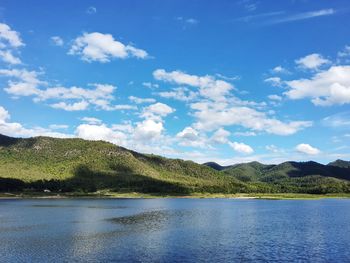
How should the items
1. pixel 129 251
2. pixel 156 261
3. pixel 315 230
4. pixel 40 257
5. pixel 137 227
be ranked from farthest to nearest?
pixel 137 227, pixel 315 230, pixel 129 251, pixel 40 257, pixel 156 261

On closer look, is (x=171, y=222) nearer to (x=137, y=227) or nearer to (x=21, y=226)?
(x=137, y=227)

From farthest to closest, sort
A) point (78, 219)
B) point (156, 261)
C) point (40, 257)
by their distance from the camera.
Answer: point (78, 219) < point (40, 257) < point (156, 261)

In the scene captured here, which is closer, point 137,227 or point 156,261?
point 156,261

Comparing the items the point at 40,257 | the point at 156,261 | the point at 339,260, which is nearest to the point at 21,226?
the point at 40,257

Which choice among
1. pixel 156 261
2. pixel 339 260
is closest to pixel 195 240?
pixel 156 261

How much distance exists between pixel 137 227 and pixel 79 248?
34402mm

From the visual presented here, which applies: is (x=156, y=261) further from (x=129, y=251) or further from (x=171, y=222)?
(x=171, y=222)

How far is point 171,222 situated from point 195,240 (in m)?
37.9

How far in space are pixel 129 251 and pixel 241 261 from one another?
19.7 m

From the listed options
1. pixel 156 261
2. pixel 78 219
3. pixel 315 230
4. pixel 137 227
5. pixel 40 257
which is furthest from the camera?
pixel 78 219

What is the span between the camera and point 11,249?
75562mm

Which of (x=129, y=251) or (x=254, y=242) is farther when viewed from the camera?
(x=254, y=242)

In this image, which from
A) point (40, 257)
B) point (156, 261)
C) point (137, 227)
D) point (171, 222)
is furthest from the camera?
point (171, 222)

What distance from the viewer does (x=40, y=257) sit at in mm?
68000
